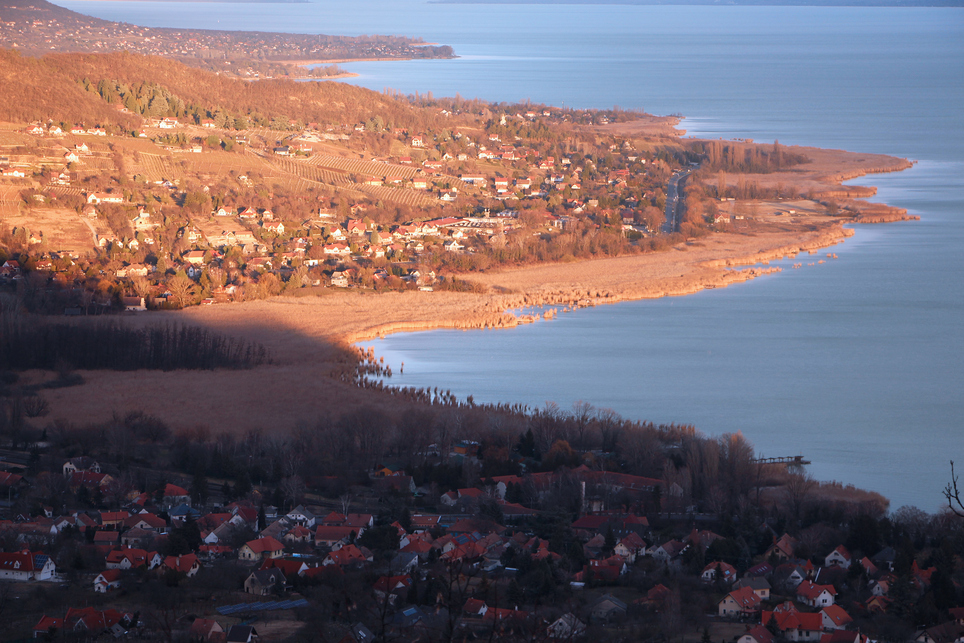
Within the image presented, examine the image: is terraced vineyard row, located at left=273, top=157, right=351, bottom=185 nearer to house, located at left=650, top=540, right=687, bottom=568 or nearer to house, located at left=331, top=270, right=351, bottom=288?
house, located at left=331, top=270, right=351, bottom=288

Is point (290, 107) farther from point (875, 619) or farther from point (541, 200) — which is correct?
point (875, 619)

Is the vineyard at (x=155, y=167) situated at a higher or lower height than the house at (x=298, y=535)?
higher

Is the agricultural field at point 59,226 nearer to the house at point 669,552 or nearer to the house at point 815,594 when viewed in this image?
the house at point 669,552

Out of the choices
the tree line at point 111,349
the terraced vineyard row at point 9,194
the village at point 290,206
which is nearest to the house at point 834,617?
the tree line at point 111,349

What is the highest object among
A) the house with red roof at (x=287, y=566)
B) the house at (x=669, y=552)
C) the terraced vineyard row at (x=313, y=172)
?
the terraced vineyard row at (x=313, y=172)

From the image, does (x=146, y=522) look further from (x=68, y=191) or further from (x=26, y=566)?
(x=68, y=191)

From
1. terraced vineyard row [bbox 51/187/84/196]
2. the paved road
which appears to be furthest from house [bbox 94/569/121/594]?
the paved road

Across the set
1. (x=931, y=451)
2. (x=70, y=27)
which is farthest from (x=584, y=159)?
(x=70, y=27)

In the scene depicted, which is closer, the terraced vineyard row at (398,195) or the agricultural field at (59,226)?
the agricultural field at (59,226)
